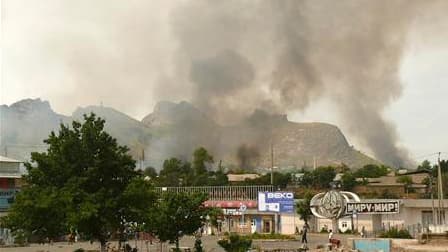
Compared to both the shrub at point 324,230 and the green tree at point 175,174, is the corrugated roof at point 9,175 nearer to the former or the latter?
the shrub at point 324,230

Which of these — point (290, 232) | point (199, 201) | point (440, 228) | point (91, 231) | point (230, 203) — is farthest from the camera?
point (230, 203)

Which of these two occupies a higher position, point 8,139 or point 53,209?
point 8,139

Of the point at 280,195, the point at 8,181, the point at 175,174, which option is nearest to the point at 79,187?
the point at 8,181

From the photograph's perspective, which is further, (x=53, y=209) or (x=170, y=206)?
(x=170, y=206)

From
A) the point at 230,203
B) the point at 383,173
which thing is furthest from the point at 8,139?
the point at 230,203

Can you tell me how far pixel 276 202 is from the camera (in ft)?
214

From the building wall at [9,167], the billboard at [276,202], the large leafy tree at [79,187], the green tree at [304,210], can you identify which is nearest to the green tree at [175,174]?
the building wall at [9,167]

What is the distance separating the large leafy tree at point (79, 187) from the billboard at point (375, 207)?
92.1 feet

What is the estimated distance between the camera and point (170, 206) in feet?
97.1

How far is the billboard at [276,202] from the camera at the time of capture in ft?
211

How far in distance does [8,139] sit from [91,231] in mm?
183229

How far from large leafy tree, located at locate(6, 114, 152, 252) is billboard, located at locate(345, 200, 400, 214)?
28.1 meters

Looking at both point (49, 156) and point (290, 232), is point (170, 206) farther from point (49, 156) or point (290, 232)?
point (290, 232)

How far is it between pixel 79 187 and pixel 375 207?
33.7 meters
